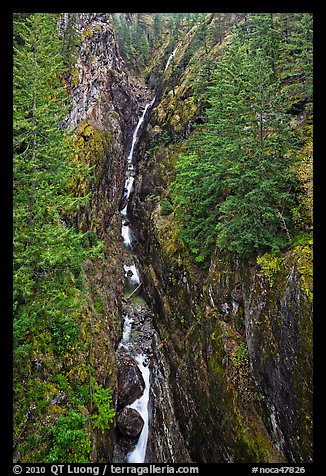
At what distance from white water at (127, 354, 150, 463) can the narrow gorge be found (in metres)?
0.07

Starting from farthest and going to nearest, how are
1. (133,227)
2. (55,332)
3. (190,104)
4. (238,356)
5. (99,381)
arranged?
(133,227), (190,104), (99,381), (238,356), (55,332)

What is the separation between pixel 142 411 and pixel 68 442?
846cm

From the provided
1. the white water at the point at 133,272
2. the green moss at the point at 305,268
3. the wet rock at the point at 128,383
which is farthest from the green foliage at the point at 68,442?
the white water at the point at 133,272

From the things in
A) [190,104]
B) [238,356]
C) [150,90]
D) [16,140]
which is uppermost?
[150,90]

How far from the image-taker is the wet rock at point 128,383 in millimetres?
15178

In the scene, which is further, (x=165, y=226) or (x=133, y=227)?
(x=133, y=227)

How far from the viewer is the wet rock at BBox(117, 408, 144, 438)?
1404 cm

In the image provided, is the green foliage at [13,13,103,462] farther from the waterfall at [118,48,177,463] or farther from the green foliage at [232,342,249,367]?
the waterfall at [118,48,177,463]

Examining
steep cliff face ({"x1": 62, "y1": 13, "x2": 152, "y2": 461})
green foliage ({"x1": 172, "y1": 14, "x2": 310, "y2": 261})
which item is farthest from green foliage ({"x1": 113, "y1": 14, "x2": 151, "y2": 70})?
green foliage ({"x1": 172, "y1": 14, "x2": 310, "y2": 261})
